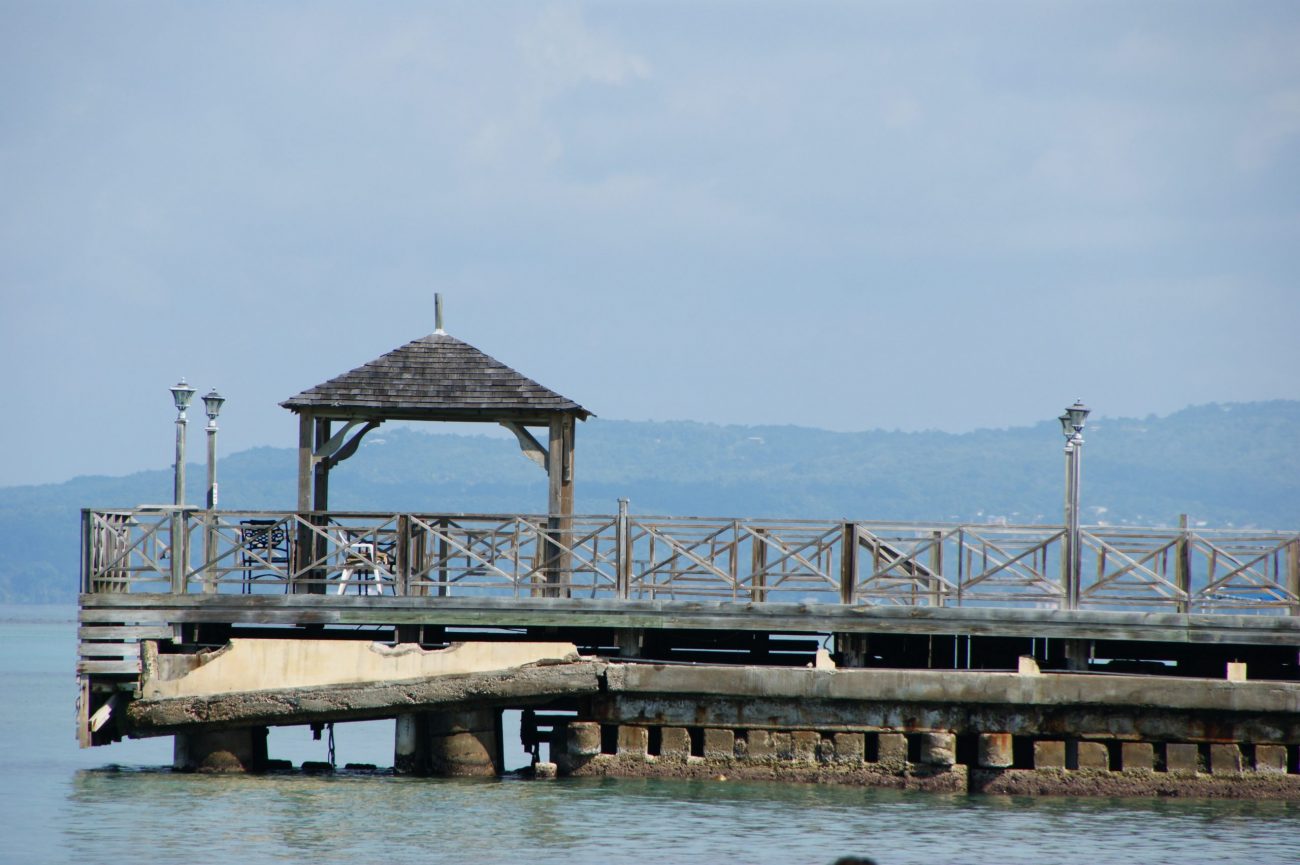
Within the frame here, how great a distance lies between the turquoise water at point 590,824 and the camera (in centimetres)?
1772

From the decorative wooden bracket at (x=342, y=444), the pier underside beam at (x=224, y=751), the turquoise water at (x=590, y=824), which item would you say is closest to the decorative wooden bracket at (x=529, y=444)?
the decorative wooden bracket at (x=342, y=444)

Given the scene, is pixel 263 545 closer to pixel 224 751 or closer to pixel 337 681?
pixel 337 681

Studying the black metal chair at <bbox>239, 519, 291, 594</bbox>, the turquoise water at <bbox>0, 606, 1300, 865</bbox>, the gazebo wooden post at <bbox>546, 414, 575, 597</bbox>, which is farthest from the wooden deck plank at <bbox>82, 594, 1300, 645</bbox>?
the turquoise water at <bbox>0, 606, 1300, 865</bbox>

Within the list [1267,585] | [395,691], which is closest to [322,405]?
[395,691]

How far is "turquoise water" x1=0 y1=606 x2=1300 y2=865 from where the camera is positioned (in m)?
17.7

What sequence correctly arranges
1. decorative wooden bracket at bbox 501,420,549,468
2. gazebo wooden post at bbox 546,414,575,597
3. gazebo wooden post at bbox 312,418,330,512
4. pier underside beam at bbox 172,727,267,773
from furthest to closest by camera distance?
gazebo wooden post at bbox 312,418,330,512 → decorative wooden bracket at bbox 501,420,549,468 → gazebo wooden post at bbox 546,414,575,597 → pier underside beam at bbox 172,727,267,773

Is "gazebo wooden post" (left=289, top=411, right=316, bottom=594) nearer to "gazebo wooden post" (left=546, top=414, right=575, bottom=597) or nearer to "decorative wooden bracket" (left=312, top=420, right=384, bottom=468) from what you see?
"decorative wooden bracket" (left=312, top=420, right=384, bottom=468)

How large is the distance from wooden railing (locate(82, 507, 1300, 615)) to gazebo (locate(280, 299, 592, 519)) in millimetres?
705

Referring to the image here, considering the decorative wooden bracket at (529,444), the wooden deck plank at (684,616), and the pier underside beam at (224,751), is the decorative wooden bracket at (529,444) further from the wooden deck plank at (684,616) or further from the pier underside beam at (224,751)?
the pier underside beam at (224,751)

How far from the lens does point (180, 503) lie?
22562 mm

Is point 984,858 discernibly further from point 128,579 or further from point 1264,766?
point 128,579

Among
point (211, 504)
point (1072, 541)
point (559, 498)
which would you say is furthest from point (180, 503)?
point (1072, 541)

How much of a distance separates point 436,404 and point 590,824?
553cm

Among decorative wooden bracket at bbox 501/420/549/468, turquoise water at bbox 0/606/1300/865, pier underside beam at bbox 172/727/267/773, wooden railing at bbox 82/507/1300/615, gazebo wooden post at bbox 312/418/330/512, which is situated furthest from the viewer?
gazebo wooden post at bbox 312/418/330/512
